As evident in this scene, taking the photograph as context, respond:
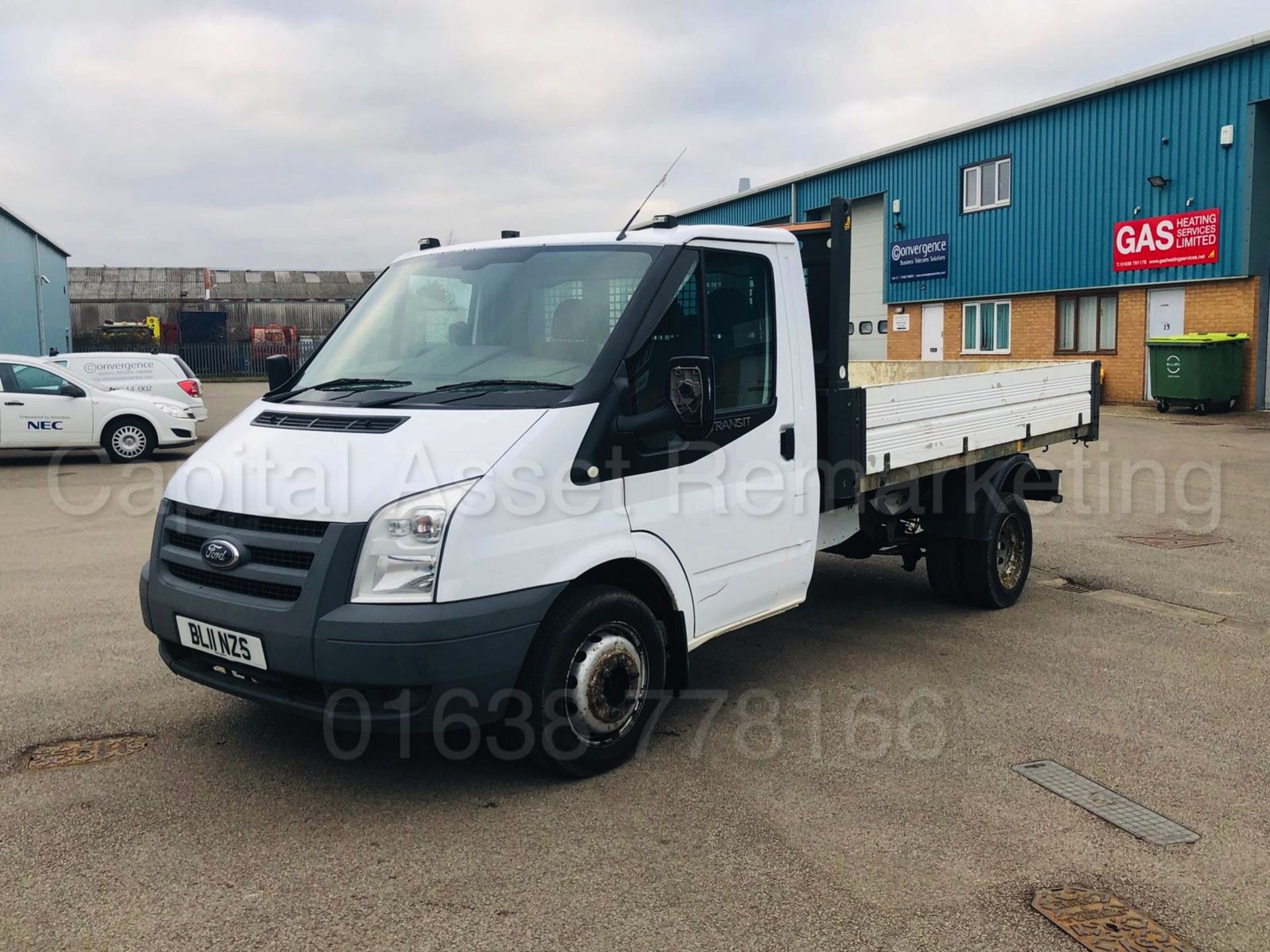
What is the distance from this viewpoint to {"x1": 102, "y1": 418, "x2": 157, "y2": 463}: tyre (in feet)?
52.0

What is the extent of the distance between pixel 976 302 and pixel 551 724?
1065 inches

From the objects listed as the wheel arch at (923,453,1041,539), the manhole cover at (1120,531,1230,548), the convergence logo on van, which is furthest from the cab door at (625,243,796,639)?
the convergence logo on van

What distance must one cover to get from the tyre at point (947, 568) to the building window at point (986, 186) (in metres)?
22.8

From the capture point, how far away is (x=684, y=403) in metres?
4.23

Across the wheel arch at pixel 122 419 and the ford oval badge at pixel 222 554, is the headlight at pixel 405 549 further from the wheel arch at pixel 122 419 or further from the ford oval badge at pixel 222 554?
the wheel arch at pixel 122 419

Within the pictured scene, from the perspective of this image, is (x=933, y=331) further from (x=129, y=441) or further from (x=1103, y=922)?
(x=1103, y=922)

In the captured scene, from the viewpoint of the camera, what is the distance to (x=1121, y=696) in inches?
206

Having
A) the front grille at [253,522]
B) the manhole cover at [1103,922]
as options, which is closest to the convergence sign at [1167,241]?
the manhole cover at [1103,922]

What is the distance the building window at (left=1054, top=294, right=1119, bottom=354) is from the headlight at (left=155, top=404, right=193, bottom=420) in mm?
19736

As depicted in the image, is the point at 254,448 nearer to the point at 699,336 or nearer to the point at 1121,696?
the point at 699,336

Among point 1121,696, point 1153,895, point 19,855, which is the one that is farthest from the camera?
point 1121,696

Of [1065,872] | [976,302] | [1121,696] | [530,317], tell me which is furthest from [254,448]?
[976,302]

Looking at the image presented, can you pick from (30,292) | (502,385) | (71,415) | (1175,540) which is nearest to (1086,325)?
(1175,540)

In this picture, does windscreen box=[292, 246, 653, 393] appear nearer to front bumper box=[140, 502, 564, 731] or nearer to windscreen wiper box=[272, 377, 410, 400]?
windscreen wiper box=[272, 377, 410, 400]
